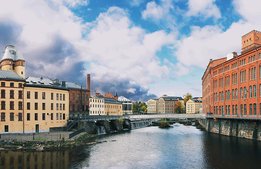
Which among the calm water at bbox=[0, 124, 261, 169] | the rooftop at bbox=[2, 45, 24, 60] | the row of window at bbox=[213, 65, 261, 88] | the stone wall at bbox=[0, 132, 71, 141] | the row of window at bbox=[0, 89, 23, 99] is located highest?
the rooftop at bbox=[2, 45, 24, 60]

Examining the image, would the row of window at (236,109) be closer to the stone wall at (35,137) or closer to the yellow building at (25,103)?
the stone wall at (35,137)

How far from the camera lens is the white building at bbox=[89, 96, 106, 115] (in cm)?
15676

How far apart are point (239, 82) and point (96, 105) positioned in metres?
93.7

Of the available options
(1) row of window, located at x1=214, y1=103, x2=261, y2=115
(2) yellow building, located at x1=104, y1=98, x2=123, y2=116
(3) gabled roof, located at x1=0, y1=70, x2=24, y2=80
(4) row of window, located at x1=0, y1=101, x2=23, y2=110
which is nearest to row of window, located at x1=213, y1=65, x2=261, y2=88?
(1) row of window, located at x1=214, y1=103, x2=261, y2=115

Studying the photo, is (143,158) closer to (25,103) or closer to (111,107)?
Result: (25,103)

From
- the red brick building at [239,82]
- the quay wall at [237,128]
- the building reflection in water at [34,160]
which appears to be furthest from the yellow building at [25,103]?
the red brick building at [239,82]

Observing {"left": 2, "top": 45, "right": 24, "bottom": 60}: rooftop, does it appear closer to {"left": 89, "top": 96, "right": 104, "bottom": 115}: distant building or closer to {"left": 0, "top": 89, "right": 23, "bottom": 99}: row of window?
{"left": 0, "top": 89, "right": 23, "bottom": 99}: row of window

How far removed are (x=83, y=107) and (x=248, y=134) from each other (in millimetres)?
65894

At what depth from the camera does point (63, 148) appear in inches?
2336

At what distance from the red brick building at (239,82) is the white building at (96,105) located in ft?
233

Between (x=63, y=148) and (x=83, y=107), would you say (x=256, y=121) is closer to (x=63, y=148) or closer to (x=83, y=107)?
(x=63, y=148)

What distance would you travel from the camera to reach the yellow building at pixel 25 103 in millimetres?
70375

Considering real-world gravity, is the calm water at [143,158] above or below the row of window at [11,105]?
below

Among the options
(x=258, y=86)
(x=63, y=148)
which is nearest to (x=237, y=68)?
(x=258, y=86)
